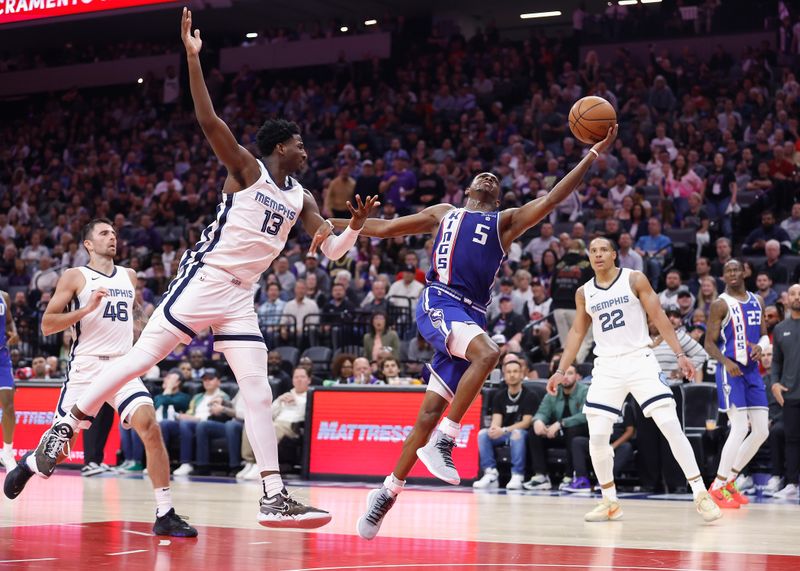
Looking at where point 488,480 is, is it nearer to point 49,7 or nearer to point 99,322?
point 99,322

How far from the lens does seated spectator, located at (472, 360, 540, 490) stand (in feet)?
40.3

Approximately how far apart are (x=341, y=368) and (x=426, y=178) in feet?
19.6

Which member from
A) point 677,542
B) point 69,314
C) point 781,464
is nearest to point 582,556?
point 677,542

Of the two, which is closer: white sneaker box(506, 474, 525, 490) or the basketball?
the basketball

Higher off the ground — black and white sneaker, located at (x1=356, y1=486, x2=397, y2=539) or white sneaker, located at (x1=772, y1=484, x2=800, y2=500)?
black and white sneaker, located at (x1=356, y1=486, x2=397, y2=539)

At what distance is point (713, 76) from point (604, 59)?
302 centimetres

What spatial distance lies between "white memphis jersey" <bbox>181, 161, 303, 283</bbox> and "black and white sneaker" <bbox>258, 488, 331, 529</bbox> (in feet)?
4.21

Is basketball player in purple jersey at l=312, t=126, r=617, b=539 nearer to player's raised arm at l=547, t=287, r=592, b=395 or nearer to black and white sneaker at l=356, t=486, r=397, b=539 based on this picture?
black and white sneaker at l=356, t=486, r=397, b=539

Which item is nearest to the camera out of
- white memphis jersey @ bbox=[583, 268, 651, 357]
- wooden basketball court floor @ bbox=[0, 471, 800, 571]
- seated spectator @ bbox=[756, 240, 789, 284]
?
wooden basketball court floor @ bbox=[0, 471, 800, 571]

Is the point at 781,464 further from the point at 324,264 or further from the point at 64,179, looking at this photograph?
the point at 64,179

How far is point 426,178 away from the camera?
19.2 meters

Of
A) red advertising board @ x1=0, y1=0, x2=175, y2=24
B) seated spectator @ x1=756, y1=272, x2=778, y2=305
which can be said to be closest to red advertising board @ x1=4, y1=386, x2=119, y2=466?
red advertising board @ x1=0, y1=0, x2=175, y2=24

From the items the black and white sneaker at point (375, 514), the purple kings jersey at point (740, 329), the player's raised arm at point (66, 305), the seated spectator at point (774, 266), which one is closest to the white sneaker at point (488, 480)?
the purple kings jersey at point (740, 329)

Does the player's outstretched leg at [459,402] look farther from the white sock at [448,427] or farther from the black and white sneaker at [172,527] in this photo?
the black and white sneaker at [172,527]
